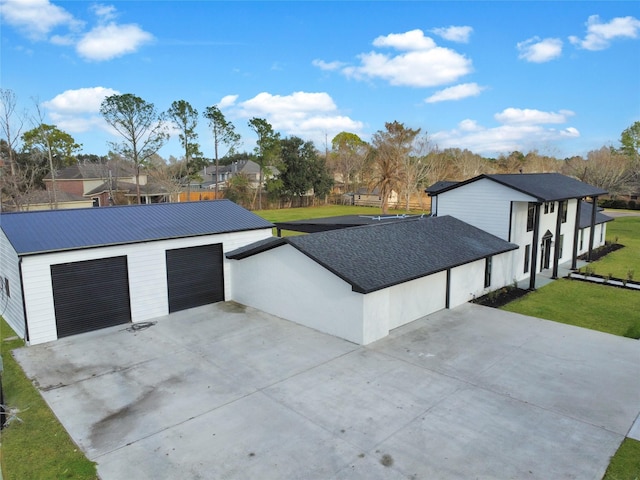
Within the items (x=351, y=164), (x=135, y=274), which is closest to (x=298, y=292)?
(x=135, y=274)

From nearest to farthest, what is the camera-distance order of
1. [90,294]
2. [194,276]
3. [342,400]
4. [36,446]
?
[36,446]
[342,400]
[90,294]
[194,276]

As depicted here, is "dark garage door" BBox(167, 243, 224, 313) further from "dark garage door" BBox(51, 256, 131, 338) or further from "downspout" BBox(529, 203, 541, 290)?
"downspout" BBox(529, 203, 541, 290)

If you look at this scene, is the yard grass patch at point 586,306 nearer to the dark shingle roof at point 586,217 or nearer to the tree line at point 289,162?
the dark shingle roof at point 586,217

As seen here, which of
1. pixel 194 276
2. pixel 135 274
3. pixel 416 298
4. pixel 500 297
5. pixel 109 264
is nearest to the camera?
pixel 109 264

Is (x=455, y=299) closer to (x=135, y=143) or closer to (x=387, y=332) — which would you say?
(x=387, y=332)

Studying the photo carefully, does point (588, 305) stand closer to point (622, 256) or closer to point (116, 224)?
point (622, 256)

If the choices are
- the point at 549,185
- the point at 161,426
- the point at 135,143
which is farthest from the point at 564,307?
the point at 135,143

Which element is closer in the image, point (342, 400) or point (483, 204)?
point (342, 400)

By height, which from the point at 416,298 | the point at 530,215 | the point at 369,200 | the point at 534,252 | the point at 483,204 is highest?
the point at 483,204
